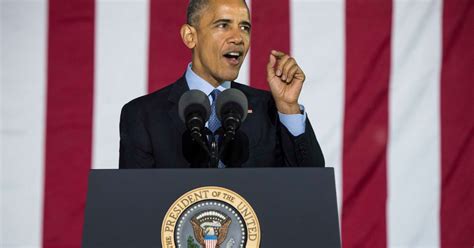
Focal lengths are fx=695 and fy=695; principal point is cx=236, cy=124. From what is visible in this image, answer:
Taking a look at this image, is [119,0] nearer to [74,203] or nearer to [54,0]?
[54,0]

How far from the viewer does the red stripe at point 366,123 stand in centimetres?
223

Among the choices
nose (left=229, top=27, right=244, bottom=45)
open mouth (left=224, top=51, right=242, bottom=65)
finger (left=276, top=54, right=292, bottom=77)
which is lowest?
finger (left=276, top=54, right=292, bottom=77)

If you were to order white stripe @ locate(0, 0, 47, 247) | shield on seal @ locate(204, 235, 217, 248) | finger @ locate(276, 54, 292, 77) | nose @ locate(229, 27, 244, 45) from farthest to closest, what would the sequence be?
white stripe @ locate(0, 0, 47, 247) < nose @ locate(229, 27, 244, 45) < finger @ locate(276, 54, 292, 77) < shield on seal @ locate(204, 235, 217, 248)

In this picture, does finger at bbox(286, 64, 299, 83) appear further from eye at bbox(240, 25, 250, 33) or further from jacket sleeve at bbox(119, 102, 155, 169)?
jacket sleeve at bbox(119, 102, 155, 169)

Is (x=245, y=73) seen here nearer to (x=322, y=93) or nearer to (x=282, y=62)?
(x=322, y=93)

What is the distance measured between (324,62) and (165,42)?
0.52 metres

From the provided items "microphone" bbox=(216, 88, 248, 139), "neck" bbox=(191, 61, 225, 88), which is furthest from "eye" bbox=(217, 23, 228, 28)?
"microphone" bbox=(216, 88, 248, 139)

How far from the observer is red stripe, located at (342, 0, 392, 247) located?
7.33 ft

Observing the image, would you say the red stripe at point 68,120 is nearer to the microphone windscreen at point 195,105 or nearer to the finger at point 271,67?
the finger at point 271,67

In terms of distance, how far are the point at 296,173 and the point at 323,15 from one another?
1.25 metres

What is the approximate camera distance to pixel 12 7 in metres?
2.22

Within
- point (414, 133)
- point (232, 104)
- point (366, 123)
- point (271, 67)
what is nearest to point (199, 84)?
point (271, 67)

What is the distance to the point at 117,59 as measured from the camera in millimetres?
2230
